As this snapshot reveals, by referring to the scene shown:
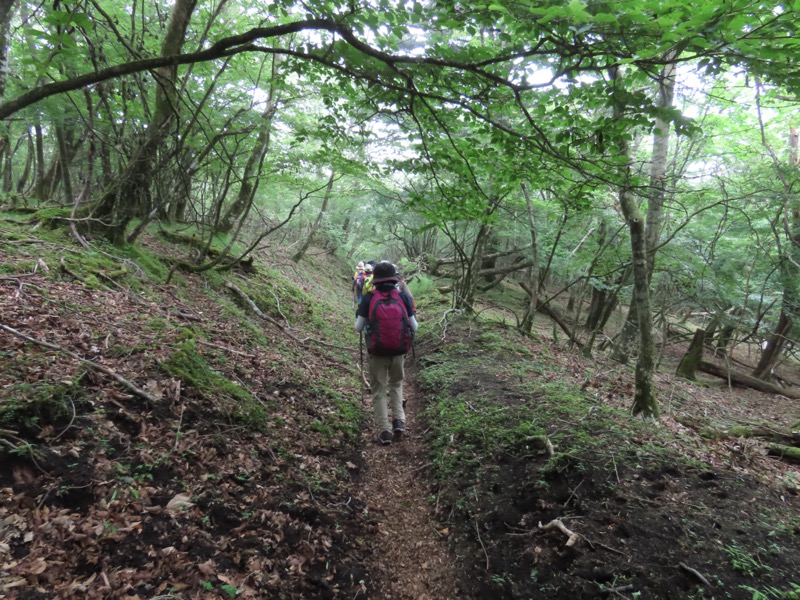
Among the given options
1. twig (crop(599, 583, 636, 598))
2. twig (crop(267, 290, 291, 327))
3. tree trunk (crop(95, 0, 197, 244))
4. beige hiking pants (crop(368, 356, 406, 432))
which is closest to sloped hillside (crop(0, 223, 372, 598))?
beige hiking pants (crop(368, 356, 406, 432))

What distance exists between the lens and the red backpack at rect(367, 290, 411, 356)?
5.51 m

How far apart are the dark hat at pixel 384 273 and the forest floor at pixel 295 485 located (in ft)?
7.08

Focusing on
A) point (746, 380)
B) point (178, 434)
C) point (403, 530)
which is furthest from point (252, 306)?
point (746, 380)

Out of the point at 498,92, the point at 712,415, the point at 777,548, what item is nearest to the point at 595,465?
the point at 777,548

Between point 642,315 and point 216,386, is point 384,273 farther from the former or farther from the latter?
point 642,315

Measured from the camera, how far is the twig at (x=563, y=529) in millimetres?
Result: 3202

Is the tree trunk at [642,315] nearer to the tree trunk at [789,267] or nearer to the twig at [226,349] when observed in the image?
the tree trunk at [789,267]

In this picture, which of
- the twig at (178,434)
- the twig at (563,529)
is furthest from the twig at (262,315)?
the twig at (563,529)

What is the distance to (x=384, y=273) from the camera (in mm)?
5633

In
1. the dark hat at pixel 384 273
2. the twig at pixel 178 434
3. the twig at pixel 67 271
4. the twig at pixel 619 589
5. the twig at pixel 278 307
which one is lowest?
the twig at pixel 278 307

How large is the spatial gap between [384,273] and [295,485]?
9.74 ft

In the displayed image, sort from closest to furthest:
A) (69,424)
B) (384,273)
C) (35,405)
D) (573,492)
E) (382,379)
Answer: (35,405) < (69,424) < (573,492) < (384,273) < (382,379)

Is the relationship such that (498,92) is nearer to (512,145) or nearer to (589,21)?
(512,145)

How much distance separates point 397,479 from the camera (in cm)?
501
